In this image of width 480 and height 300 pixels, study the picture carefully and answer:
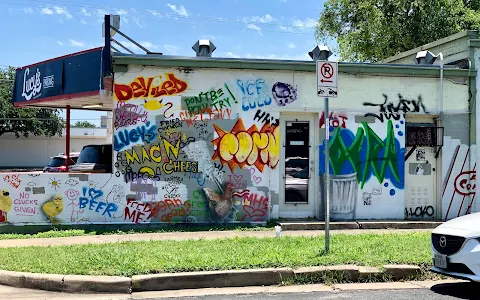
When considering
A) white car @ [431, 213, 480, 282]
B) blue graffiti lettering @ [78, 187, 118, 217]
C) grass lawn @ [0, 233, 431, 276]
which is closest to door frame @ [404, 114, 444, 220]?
grass lawn @ [0, 233, 431, 276]

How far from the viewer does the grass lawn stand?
7.10 m

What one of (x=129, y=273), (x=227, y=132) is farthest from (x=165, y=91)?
(x=129, y=273)

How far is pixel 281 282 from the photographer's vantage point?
22.8 ft

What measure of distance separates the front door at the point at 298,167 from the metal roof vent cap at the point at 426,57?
3495 mm

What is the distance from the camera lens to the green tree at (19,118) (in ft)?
147

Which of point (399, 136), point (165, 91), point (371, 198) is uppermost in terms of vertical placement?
point (165, 91)

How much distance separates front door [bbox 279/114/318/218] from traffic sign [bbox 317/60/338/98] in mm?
4020

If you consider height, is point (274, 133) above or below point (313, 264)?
above

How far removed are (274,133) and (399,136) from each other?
3150 mm

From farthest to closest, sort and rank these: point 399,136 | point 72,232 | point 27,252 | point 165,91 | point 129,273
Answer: point 399,136
point 165,91
point 72,232
point 27,252
point 129,273

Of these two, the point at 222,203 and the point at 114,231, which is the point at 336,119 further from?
the point at 114,231

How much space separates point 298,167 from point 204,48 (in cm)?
375

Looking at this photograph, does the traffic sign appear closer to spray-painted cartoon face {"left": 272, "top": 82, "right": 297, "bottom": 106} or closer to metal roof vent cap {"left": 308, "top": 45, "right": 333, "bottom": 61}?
spray-painted cartoon face {"left": 272, "top": 82, "right": 297, "bottom": 106}

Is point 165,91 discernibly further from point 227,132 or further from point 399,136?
point 399,136
